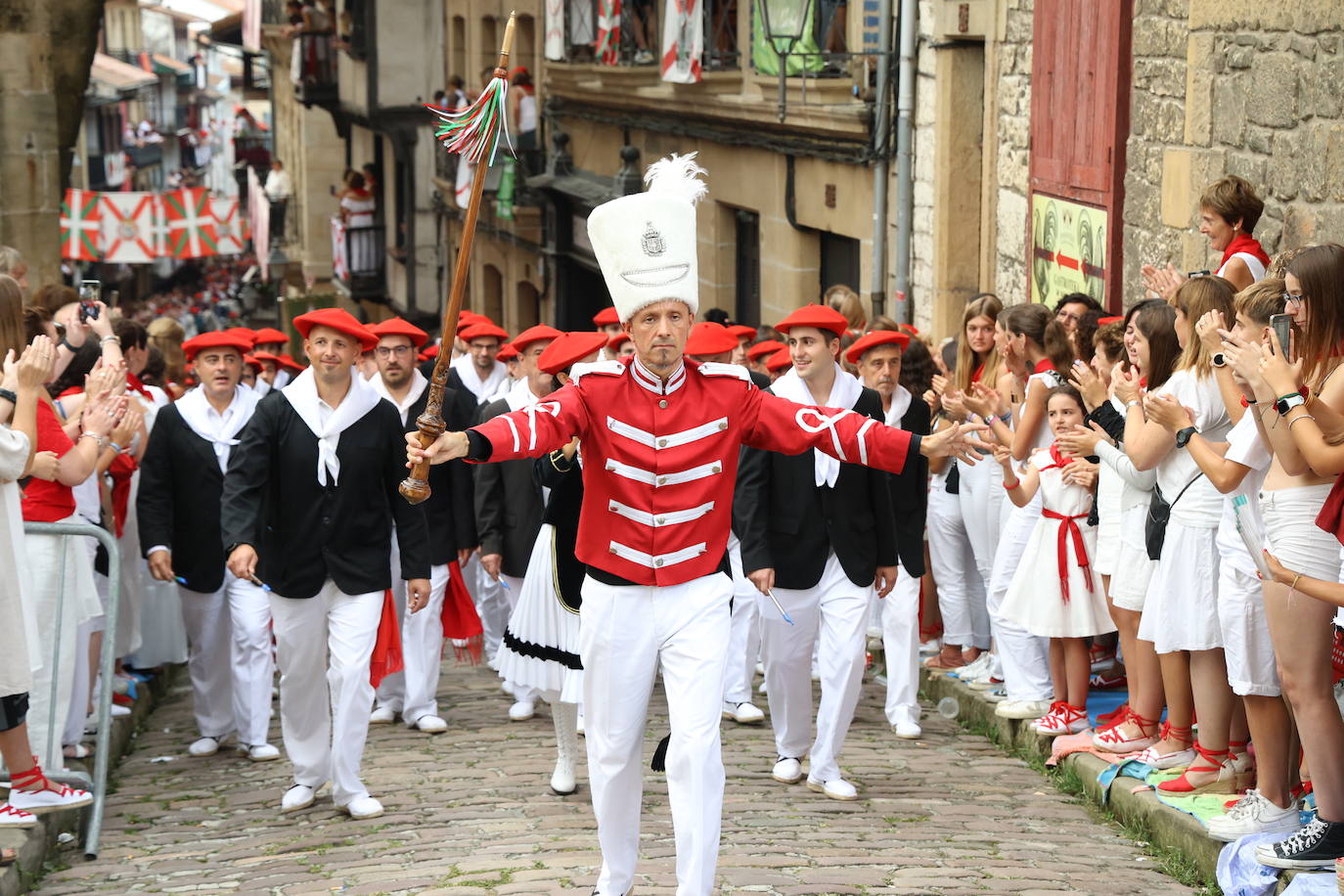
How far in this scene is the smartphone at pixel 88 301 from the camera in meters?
8.70

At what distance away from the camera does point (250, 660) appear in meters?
8.68

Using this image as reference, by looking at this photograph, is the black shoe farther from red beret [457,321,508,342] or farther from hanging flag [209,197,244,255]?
hanging flag [209,197,244,255]

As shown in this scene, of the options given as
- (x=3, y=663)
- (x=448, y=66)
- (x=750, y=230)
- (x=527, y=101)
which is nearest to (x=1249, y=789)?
(x=3, y=663)

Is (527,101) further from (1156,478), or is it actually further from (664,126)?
(1156,478)

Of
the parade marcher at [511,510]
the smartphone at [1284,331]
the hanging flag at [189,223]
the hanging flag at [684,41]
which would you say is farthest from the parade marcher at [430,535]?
the hanging flag at [189,223]

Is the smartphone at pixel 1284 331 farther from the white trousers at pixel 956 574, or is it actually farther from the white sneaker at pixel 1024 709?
the white trousers at pixel 956 574

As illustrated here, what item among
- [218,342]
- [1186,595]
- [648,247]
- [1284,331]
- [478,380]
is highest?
[648,247]

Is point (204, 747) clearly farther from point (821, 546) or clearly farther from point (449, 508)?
point (821, 546)

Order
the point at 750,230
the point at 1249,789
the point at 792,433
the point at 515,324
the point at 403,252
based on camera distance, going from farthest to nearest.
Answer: the point at 403,252
the point at 515,324
the point at 750,230
the point at 1249,789
the point at 792,433

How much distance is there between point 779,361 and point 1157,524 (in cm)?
297

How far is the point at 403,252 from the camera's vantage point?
33.8m

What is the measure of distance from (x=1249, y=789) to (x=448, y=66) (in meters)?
26.7

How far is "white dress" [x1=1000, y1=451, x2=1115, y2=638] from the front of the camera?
25.5ft

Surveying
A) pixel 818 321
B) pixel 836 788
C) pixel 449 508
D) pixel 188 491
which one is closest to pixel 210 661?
pixel 188 491
